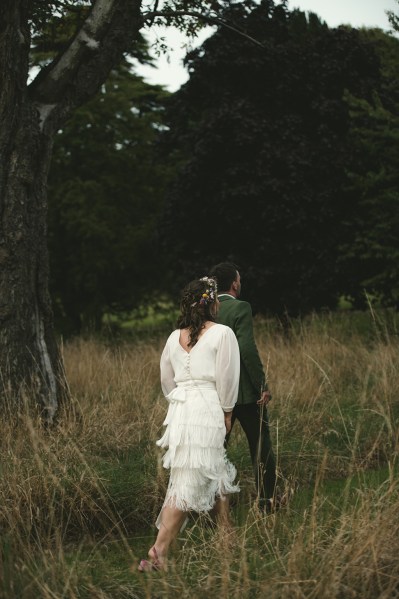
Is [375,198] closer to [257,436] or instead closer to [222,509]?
[257,436]

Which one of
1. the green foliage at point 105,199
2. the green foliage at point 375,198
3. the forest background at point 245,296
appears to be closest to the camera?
the forest background at point 245,296

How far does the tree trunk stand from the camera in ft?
23.9

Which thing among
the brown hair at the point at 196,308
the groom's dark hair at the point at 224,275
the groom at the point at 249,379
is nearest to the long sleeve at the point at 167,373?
the brown hair at the point at 196,308

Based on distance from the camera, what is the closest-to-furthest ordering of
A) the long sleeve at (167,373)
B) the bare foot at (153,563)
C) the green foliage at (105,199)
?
the bare foot at (153,563), the long sleeve at (167,373), the green foliage at (105,199)

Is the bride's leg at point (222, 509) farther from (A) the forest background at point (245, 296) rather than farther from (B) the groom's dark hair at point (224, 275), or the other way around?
(B) the groom's dark hair at point (224, 275)


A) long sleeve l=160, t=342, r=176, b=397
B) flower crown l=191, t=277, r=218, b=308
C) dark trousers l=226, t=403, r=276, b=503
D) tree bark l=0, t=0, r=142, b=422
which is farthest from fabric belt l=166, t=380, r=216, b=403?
tree bark l=0, t=0, r=142, b=422

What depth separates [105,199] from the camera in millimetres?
20422

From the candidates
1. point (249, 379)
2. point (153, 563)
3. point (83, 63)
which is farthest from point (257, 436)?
point (83, 63)

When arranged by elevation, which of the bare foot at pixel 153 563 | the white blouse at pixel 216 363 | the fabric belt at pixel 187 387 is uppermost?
the white blouse at pixel 216 363

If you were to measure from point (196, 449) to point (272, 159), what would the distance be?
1162cm

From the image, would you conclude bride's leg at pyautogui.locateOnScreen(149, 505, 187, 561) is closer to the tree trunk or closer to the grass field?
the grass field

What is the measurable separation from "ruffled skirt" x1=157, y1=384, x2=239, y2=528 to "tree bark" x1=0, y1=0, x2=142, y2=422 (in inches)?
114

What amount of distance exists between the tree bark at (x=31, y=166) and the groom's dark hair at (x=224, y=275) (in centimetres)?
267

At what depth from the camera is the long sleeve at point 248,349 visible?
526 cm
